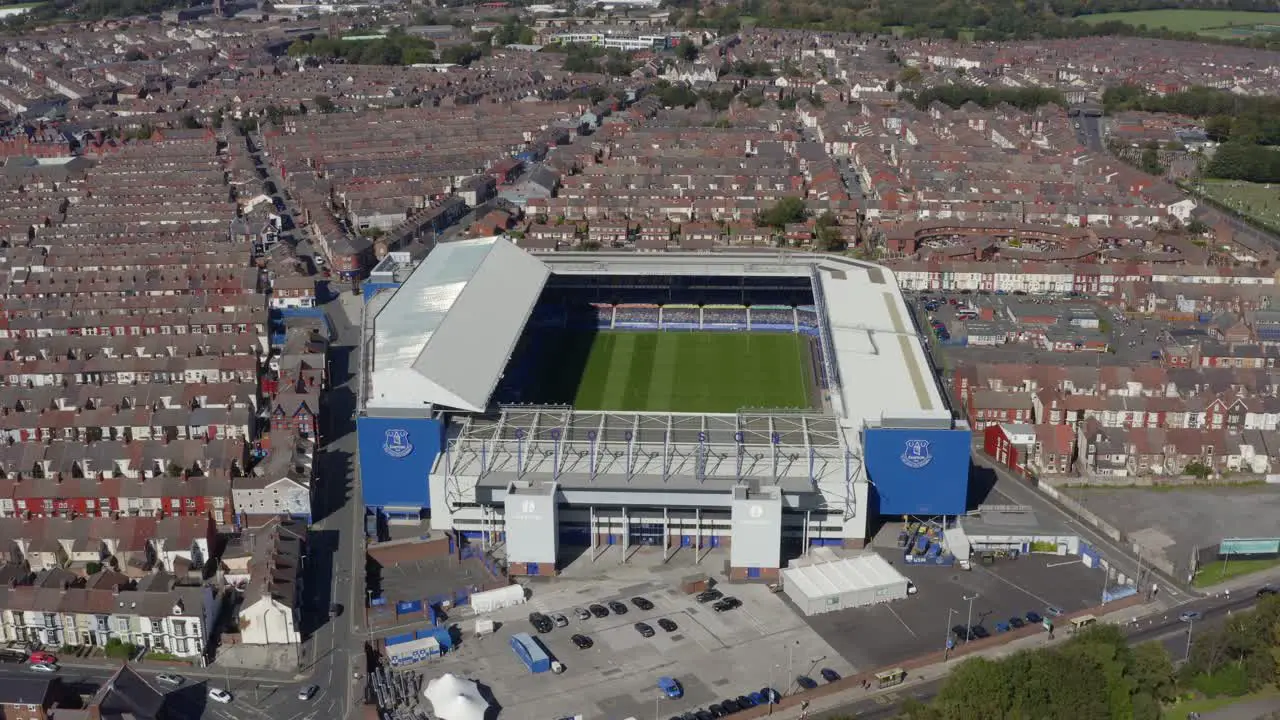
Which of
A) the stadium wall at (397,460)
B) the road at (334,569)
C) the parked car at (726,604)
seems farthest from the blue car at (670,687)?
the stadium wall at (397,460)

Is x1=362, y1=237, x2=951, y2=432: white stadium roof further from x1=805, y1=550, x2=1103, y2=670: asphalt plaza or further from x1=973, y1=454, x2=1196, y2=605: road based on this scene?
x1=805, y1=550, x2=1103, y2=670: asphalt plaza

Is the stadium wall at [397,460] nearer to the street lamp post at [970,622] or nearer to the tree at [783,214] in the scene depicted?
the street lamp post at [970,622]

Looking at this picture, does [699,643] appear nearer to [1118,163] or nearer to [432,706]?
[432,706]

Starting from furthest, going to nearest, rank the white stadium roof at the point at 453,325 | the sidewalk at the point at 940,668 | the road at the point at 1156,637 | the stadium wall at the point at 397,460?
the white stadium roof at the point at 453,325 → the stadium wall at the point at 397,460 → the sidewalk at the point at 940,668 → the road at the point at 1156,637

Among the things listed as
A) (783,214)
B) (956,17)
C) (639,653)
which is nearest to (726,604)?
(639,653)

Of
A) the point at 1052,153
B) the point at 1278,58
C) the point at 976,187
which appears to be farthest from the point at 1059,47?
the point at 976,187

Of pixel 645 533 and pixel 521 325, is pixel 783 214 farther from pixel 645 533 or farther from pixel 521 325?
pixel 645 533
